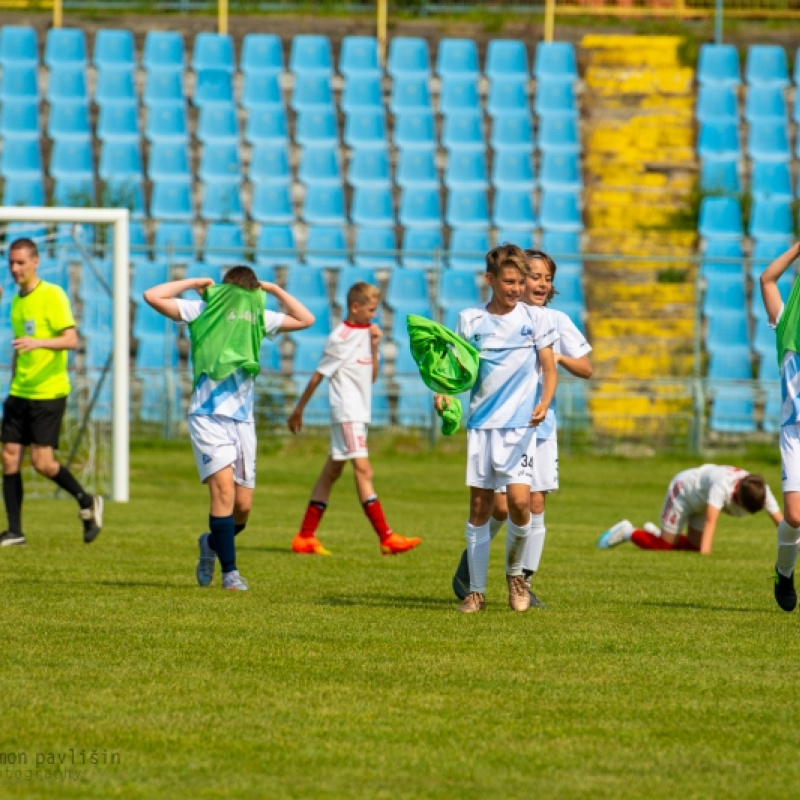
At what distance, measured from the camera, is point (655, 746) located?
17.1ft

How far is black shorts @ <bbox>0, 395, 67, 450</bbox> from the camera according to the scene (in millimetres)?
11555

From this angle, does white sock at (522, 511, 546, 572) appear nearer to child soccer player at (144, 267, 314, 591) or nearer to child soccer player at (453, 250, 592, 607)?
child soccer player at (453, 250, 592, 607)

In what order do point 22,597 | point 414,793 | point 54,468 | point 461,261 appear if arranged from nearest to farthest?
point 414,793 → point 22,597 → point 54,468 → point 461,261

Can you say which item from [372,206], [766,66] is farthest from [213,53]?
[766,66]

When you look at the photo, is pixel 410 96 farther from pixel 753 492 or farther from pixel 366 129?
pixel 753 492

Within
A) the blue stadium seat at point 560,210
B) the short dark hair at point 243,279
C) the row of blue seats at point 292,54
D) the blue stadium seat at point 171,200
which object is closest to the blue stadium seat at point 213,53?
the row of blue seats at point 292,54

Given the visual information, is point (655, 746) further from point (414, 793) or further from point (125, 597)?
point (125, 597)

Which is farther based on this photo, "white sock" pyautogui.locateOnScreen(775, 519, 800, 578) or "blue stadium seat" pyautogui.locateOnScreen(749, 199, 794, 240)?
"blue stadium seat" pyautogui.locateOnScreen(749, 199, 794, 240)

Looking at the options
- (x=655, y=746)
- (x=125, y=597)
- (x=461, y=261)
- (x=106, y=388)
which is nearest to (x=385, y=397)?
(x=461, y=261)

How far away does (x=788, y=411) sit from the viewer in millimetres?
8195

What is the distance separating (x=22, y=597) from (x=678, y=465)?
13.7 m

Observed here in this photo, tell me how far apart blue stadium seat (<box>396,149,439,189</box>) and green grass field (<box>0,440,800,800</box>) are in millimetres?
13528

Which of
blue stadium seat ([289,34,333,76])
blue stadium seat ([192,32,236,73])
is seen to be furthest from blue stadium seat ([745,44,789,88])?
blue stadium seat ([192,32,236,73])

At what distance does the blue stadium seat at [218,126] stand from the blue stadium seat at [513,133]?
4085 millimetres
